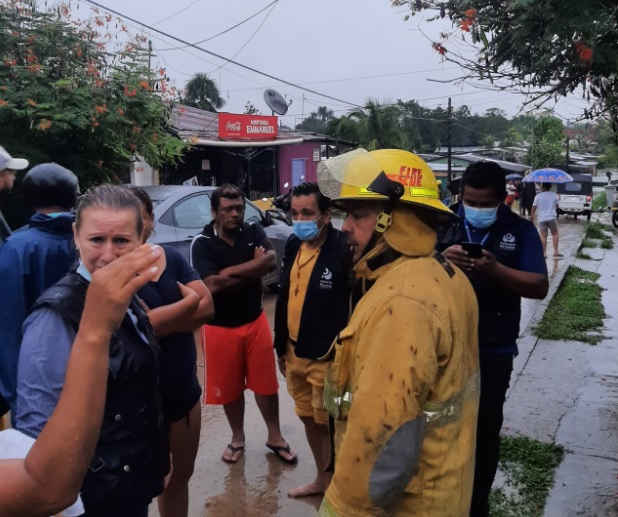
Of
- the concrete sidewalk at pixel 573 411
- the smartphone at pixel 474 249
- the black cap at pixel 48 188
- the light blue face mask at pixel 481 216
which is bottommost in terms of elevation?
the concrete sidewalk at pixel 573 411

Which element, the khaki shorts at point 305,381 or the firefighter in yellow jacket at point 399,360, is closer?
the firefighter in yellow jacket at point 399,360

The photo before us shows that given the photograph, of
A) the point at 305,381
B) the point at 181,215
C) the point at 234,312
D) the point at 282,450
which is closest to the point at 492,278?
the point at 305,381

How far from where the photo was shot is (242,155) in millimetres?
19641

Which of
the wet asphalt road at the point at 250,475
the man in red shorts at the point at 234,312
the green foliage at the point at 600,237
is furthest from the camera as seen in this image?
the green foliage at the point at 600,237

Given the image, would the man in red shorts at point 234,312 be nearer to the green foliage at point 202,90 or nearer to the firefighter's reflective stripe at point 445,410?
the firefighter's reflective stripe at point 445,410

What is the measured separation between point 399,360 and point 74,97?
7.21 metres

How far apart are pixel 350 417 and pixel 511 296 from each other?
5.53 ft

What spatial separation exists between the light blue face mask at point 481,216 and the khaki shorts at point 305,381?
112 centimetres

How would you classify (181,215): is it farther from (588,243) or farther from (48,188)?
(588,243)

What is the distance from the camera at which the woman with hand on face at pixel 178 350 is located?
250 centimetres

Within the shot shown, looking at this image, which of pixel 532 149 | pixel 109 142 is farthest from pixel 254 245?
pixel 532 149

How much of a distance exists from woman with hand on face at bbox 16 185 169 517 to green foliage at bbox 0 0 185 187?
623 cm

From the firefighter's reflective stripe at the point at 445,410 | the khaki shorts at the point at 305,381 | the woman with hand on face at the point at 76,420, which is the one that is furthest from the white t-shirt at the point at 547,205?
the woman with hand on face at the point at 76,420

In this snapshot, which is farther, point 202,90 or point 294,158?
point 202,90
